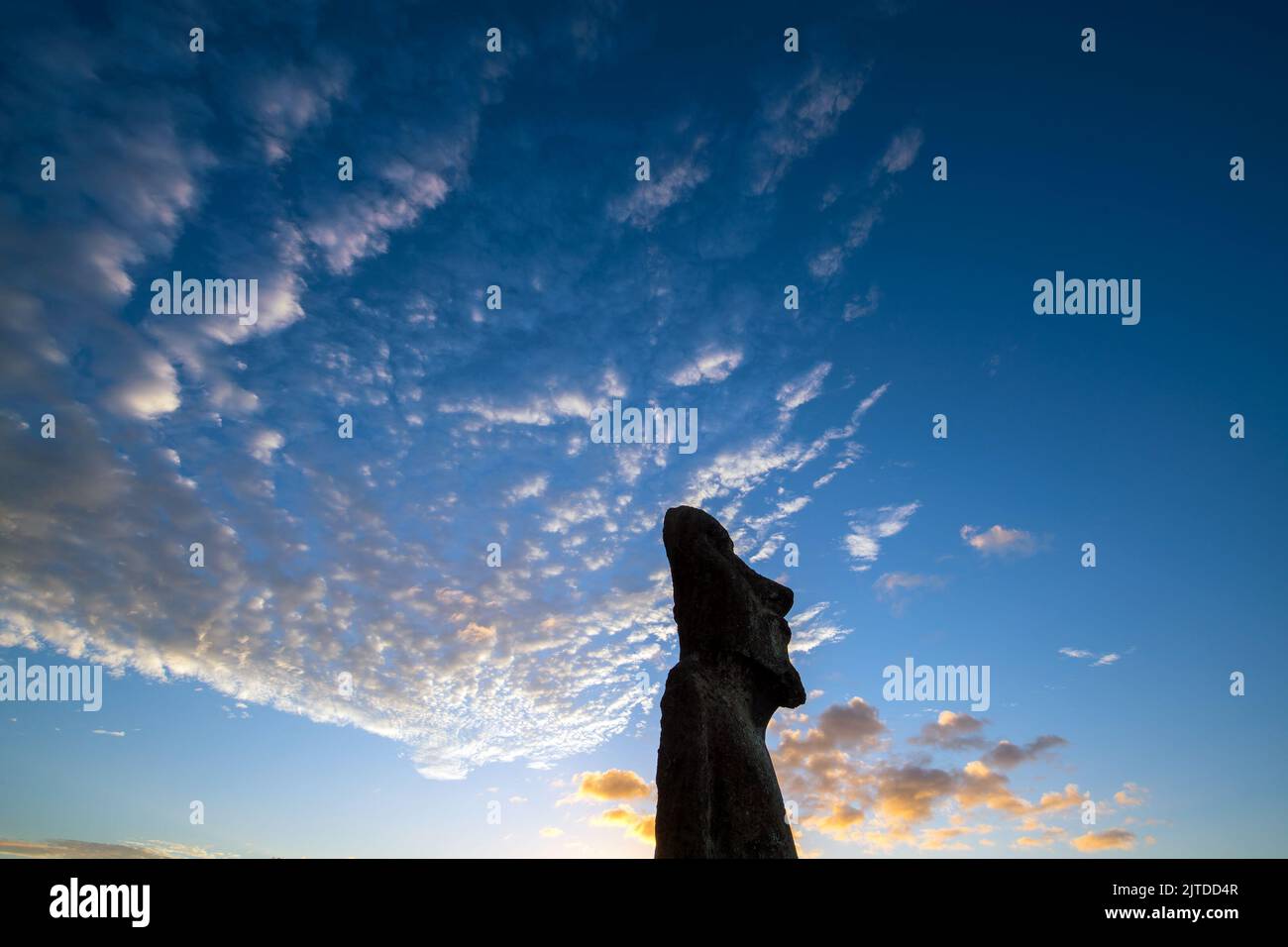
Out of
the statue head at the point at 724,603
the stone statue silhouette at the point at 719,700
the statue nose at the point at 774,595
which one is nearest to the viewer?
the stone statue silhouette at the point at 719,700

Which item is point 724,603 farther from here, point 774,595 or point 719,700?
point 719,700

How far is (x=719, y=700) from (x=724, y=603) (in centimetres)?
167

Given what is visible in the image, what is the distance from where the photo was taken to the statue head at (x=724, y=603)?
11805 millimetres

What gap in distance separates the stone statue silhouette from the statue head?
0.06 ft

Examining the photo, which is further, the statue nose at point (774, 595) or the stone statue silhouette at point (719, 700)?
the statue nose at point (774, 595)

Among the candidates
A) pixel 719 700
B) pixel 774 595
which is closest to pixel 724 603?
pixel 774 595

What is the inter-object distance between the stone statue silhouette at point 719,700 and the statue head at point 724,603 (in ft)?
0.06

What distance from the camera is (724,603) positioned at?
1191cm

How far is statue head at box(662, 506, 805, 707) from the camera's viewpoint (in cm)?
1180

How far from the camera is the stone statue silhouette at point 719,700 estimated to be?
32.7ft

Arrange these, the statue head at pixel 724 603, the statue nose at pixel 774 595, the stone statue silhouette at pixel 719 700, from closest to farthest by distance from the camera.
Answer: the stone statue silhouette at pixel 719 700 → the statue head at pixel 724 603 → the statue nose at pixel 774 595
